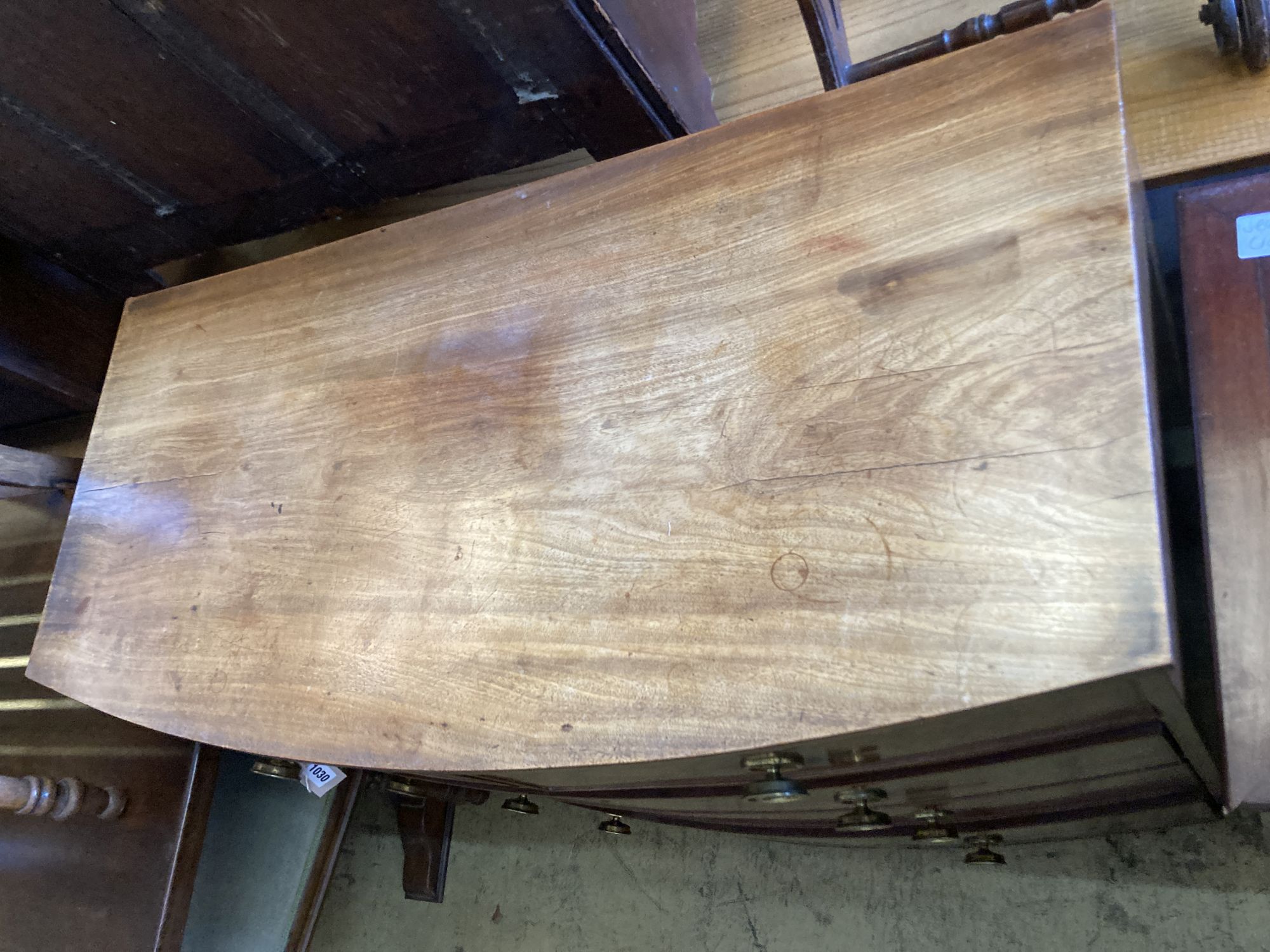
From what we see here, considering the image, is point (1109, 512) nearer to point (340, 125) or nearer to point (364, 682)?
point (364, 682)

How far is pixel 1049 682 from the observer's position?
26.4 inches

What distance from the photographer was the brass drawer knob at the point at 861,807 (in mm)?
1032

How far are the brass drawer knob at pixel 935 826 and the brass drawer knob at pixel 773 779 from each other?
50 cm

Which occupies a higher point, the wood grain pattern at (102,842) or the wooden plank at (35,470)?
the wooden plank at (35,470)

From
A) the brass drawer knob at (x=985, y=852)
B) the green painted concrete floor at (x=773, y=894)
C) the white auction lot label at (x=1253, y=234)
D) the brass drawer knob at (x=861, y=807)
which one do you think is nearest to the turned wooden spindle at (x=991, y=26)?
the white auction lot label at (x=1253, y=234)

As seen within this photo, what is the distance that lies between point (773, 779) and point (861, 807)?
0.93 ft

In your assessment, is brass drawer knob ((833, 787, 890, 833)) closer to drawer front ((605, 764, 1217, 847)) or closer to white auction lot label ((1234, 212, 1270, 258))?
drawer front ((605, 764, 1217, 847))

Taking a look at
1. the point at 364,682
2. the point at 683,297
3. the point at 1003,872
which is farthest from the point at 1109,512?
the point at 1003,872

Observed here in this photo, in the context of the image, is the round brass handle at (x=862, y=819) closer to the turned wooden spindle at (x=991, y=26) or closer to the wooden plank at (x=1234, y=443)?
the wooden plank at (x=1234, y=443)

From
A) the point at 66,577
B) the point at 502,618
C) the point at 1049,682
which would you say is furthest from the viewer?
the point at 66,577

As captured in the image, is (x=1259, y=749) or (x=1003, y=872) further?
(x=1003, y=872)

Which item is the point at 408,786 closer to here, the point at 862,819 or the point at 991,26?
the point at 862,819

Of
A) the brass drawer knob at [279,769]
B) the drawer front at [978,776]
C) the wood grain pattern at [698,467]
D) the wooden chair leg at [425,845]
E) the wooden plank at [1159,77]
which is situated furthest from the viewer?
the wooden chair leg at [425,845]

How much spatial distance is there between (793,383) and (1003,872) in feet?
4.04
